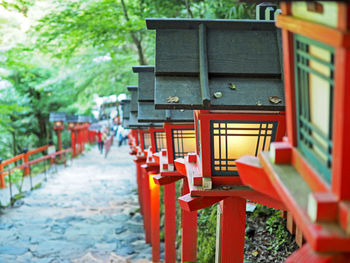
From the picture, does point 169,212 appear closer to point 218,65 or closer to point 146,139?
point 146,139

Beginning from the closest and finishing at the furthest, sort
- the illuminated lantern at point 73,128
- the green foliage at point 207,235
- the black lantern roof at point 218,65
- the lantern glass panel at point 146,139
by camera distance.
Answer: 1. the black lantern roof at point 218,65
2. the green foliage at point 207,235
3. the lantern glass panel at point 146,139
4. the illuminated lantern at point 73,128

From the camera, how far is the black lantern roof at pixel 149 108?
19.1 ft

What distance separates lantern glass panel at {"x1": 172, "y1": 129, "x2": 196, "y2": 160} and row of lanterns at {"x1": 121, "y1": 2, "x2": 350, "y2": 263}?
2cm

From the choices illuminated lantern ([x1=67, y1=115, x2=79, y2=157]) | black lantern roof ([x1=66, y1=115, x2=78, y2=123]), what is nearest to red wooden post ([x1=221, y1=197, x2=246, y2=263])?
black lantern roof ([x1=66, y1=115, x2=78, y2=123])

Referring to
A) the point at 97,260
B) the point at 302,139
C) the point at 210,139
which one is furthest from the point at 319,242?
the point at 97,260

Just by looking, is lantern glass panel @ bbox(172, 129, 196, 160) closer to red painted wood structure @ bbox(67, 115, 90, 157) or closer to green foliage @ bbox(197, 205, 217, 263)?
green foliage @ bbox(197, 205, 217, 263)

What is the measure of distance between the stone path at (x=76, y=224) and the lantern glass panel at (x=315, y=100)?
30.7 ft

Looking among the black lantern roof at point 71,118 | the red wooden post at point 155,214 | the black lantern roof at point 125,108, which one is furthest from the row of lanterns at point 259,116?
the black lantern roof at point 71,118

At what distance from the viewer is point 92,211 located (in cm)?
1499

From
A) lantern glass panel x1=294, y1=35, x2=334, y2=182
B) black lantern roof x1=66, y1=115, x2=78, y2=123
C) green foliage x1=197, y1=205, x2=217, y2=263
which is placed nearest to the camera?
lantern glass panel x1=294, y1=35, x2=334, y2=182

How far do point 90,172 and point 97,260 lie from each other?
43.0 ft

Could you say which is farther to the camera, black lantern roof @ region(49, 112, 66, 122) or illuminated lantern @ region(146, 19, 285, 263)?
black lantern roof @ region(49, 112, 66, 122)

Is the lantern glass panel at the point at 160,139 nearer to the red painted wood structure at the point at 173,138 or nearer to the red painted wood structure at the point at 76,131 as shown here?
the red painted wood structure at the point at 173,138

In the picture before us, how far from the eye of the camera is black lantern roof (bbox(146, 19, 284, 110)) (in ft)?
11.7
